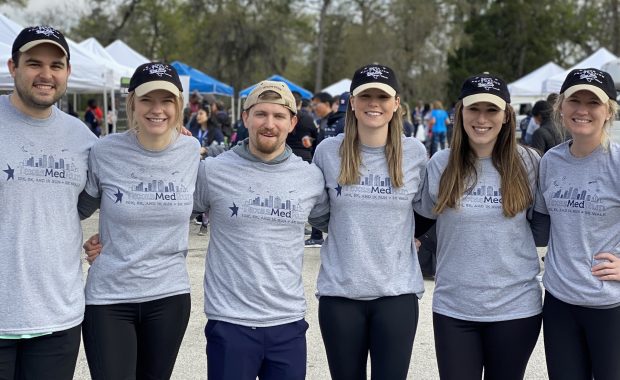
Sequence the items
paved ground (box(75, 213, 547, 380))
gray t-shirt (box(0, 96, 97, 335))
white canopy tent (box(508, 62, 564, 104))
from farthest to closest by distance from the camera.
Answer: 1. white canopy tent (box(508, 62, 564, 104))
2. paved ground (box(75, 213, 547, 380))
3. gray t-shirt (box(0, 96, 97, 335))

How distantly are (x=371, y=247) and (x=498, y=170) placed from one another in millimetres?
701

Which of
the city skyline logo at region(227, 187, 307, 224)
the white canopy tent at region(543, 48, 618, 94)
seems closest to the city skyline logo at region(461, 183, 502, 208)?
the city skyline logo at region(227, 187, 307, 224)

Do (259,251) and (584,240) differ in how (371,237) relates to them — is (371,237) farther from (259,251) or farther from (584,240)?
(584,240)

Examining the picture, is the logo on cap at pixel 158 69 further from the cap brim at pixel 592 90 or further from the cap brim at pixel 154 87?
the cap brim at pixel 592 90

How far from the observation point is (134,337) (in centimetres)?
342

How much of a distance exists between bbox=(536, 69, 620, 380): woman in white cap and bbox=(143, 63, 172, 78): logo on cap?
183 centimetres

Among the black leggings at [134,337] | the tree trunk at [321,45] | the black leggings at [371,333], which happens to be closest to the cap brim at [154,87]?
the black leggings at [134,337]

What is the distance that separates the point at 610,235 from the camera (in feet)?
11.0

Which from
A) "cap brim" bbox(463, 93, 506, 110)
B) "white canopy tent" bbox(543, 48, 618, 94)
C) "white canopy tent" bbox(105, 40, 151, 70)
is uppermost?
"white canopy tent" bbox(105, 40, 151, 70)

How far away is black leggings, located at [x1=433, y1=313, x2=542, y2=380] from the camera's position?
11.4 feet

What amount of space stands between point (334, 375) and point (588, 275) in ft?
4.10

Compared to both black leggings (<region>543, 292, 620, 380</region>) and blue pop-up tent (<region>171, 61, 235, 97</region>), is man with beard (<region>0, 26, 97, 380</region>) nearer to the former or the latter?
black leggings (<region>543, 292, 620, 380</region>)

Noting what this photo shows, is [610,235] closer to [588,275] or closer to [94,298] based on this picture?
[588,275]

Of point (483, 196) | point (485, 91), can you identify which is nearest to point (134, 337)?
point (483, 196)
